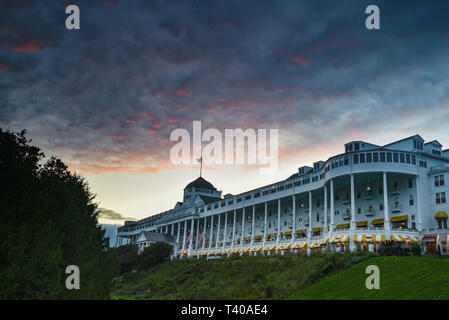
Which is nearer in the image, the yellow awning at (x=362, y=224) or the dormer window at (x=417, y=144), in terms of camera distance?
the dormer window at (x=417, y=144)

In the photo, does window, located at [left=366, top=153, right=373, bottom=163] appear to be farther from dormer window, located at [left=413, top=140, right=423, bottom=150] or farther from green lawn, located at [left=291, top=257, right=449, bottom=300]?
green lawn, located at [left=291, top=257, right=449, bottom=300]

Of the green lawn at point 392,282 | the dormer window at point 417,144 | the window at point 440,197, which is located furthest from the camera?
the dormer window at point 417,144

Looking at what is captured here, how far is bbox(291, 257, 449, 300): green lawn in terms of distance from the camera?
1018 inches

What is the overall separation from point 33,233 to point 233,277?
34850 mm

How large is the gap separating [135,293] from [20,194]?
42.3 m

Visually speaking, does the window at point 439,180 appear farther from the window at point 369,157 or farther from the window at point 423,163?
the window at point 369,157

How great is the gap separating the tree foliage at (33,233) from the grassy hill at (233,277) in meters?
17.9

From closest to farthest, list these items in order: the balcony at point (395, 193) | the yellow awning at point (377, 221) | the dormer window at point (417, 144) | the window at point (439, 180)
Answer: the window at point (439, 180)
the balcony at point (395, 193)
the yellow awning at point (377, 221)
the dormer window at point (417, 144)

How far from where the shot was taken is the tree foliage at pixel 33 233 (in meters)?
20.7

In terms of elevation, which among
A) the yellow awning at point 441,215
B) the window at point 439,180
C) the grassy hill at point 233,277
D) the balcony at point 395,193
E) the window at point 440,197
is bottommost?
the grassy hill at point 233,277

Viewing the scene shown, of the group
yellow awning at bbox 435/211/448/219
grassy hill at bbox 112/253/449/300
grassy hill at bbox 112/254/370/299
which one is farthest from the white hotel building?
grassy hill at bbox 112/253/449/300

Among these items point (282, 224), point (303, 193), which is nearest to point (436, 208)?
point (303, 193)

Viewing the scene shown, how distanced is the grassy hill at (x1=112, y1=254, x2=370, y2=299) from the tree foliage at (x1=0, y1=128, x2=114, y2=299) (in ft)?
58.7

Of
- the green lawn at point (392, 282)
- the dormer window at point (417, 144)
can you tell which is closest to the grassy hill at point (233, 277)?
A: the green lawn at point (392, 282)
